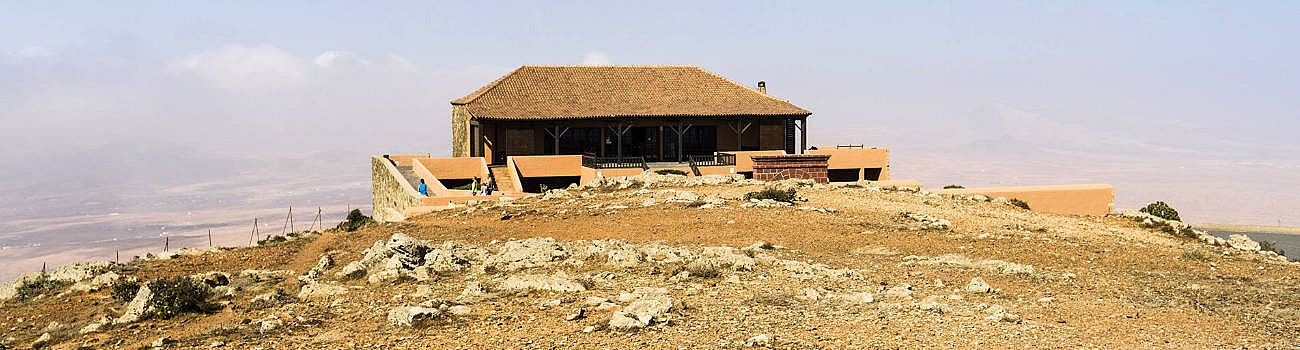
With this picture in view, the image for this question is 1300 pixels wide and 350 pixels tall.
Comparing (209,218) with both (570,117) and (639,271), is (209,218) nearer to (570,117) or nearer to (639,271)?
(570,117)

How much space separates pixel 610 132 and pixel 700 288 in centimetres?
2767

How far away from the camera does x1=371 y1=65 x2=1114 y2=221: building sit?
116 ft

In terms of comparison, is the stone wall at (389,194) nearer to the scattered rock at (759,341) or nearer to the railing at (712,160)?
the railing at (712,160)

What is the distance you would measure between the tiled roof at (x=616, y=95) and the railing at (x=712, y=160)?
160 cm

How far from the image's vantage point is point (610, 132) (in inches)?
1551

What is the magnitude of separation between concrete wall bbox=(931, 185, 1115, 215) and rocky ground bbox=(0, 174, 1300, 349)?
6170mm

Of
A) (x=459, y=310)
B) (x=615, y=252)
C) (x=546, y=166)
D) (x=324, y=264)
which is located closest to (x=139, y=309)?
(x=324, y=264)

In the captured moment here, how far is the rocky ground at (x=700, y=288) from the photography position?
9.92m

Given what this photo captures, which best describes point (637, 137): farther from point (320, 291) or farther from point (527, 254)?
point (320, 291)

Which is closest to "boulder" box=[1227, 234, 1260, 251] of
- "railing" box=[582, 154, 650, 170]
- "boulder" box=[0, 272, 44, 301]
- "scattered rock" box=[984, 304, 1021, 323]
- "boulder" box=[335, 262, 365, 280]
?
"scattered rock" box=[984, 304, 1021, 323]

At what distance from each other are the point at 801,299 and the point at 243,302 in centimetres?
688

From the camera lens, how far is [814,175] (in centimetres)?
2759

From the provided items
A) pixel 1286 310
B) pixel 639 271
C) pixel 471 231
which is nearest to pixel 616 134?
pixel 471 231

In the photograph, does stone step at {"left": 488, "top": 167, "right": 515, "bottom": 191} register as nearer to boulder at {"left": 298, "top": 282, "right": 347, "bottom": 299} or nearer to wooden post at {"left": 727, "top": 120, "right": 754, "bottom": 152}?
wooden post at {"left": 727, "top": 120, "right": 754, "bottom": 152}
